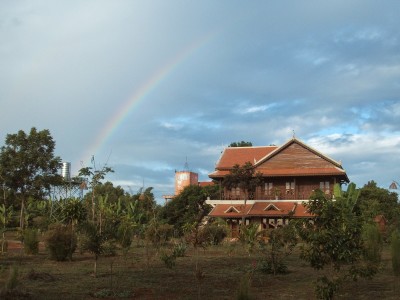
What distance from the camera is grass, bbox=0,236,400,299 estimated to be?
11.6m

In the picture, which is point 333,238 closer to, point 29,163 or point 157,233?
point 157,233

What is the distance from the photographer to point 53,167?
3070cm

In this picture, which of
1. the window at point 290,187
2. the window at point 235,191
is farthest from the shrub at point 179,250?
the window at point 235,191

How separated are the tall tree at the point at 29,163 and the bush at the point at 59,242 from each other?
1040cm

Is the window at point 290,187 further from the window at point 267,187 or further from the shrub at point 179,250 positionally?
the shrub at point 179,250

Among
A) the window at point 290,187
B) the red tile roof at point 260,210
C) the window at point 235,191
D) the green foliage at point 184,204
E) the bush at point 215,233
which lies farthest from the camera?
the green foliage at point 184,204

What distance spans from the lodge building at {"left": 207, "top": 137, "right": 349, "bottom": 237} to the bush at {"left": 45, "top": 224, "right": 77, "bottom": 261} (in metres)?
21.4

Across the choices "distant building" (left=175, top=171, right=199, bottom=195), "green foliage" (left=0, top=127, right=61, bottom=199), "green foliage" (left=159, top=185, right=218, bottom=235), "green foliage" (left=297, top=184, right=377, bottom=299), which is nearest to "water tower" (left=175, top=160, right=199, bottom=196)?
"distant building" (left=175, top=171, right=199, bottom=195)

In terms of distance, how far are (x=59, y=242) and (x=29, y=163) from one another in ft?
39.2

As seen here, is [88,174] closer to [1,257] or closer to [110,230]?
[1,257]

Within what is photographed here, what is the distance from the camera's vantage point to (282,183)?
42562mm

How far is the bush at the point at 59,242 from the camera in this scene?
1953 cm

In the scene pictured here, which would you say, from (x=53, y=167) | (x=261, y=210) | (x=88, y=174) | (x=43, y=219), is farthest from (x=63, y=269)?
(x=261, y=210)

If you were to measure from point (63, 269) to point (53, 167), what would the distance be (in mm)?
15120
